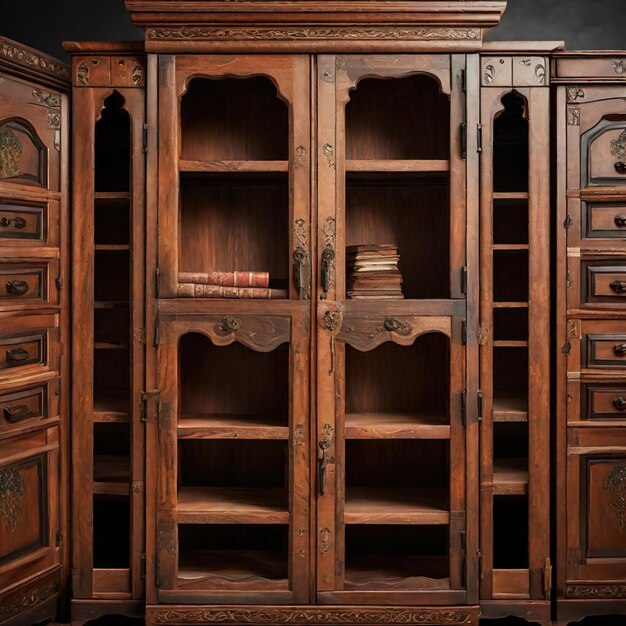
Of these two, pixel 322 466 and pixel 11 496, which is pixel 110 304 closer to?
pixel 11 496

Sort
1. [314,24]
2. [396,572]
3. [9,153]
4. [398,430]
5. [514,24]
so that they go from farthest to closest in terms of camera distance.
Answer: [514,24] → [396,572] → [398,430] → [314,24] → [9,153]

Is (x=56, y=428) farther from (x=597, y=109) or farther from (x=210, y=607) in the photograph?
(x=597, y=109)

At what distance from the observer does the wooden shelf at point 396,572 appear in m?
3.05

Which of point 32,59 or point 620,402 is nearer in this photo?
point 32,59

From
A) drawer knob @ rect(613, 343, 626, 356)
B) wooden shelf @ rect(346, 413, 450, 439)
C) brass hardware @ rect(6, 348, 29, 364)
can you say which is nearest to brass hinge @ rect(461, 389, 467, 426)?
wooden shelf @ rect(346, 413, 450, 439)

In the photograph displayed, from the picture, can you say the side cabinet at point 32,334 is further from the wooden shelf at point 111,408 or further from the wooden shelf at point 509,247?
the wooden shelf at point 509,247

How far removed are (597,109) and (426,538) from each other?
6.55 ft

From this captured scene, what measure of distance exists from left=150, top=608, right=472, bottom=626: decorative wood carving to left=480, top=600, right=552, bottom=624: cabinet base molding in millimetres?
113

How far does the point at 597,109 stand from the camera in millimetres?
3043

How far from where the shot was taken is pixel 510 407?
3174 mm

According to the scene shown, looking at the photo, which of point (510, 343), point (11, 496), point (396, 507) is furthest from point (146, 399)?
point (510, 343)

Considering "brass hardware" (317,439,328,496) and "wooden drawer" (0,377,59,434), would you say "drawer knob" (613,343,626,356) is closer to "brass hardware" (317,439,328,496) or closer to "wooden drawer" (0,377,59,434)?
"brass hardware" (317,439,328,496)

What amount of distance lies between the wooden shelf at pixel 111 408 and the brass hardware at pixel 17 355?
38cm

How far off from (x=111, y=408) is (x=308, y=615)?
1.17m
